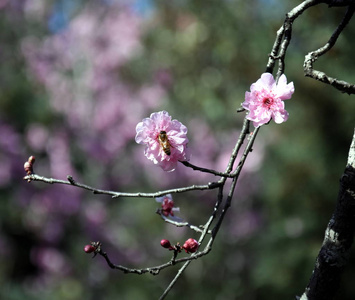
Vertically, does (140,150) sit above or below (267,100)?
above

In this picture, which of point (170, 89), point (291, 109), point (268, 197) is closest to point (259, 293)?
point (268, 197)

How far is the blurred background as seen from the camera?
397cm

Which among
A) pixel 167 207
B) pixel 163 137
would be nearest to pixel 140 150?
pixel 167 207

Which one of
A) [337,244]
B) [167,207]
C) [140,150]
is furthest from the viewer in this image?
[140,150]

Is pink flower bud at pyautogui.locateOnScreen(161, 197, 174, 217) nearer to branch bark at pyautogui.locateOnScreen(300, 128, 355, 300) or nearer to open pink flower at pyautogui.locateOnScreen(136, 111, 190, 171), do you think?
open pink flower at pyautogui.locateOnScreen(136, 111, 190, 171)

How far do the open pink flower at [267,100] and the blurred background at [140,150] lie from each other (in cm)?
279

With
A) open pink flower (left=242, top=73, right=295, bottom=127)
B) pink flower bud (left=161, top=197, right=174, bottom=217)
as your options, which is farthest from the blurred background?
open pink flower (left=242, top=73, right=295, bottom=127)

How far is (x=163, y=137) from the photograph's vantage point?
40.4 inches

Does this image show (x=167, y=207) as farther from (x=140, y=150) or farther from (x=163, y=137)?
(x=140, y=150)

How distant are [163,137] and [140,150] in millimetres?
5732

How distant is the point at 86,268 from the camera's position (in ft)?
19.4

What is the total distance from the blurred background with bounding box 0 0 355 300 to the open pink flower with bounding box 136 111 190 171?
2.85 m

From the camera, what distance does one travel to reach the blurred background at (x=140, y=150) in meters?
3.97

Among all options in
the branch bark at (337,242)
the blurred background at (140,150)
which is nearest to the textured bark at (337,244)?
the branch bark at (337,242)
